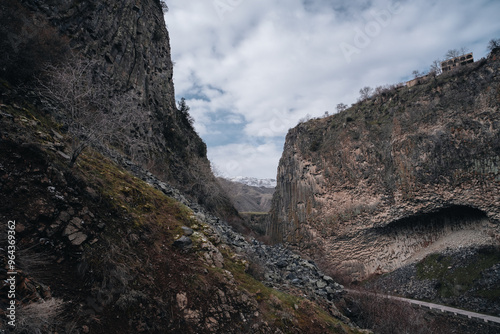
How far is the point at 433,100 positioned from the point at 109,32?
30.0 m

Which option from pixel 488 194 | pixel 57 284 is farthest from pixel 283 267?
pixel 488 194

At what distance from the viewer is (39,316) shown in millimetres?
2717

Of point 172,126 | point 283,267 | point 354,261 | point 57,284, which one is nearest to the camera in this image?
point 57,284

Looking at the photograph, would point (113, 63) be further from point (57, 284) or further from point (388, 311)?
point (388, 311)

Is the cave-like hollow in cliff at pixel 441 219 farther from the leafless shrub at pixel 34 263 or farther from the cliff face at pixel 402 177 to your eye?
the leafless shrub at pixel 34 263

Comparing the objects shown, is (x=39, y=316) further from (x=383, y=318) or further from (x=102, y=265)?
(x=383, y=318)

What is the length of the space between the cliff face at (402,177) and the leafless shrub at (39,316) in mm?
28145

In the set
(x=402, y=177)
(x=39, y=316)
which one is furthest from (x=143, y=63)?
(x=402, y=177)

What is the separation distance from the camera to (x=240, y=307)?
5.12 m

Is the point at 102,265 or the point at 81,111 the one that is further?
the point at 81,111

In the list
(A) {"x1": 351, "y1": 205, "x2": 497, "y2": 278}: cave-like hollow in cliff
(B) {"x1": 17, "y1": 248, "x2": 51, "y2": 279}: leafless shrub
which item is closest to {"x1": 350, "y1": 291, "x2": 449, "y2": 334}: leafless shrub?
(B) {"x1": 17, "y1": 248, "x2": 51, "y2": 279}: leafless shrub

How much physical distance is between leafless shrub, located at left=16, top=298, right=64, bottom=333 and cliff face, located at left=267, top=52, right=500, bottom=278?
92.3ft

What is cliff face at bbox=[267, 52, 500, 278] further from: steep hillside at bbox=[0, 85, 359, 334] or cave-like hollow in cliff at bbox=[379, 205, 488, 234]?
steep hillside at bbox=[0, 85, 359, 334]

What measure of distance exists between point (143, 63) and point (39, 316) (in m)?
19.8
